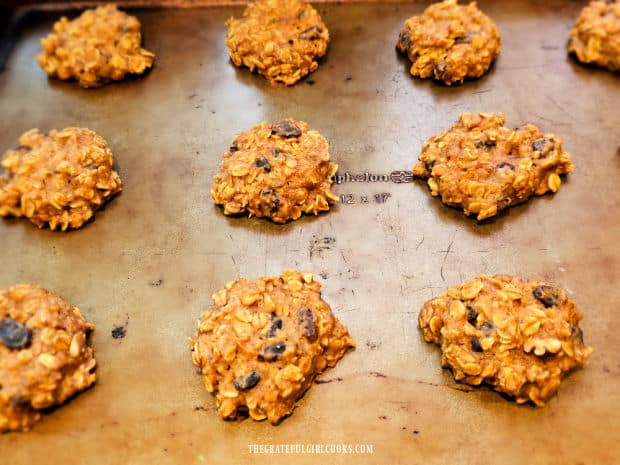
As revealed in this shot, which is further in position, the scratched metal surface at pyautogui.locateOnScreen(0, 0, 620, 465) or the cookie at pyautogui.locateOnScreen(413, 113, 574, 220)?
the cookie at pyautogui.locateOnScreen(413, 113, 574, 220)

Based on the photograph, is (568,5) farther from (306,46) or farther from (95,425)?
(95,425)

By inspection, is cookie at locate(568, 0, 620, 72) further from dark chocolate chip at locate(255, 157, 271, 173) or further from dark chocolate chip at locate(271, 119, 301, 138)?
dark chocolate chip at locate(255, 157, 271, 173)

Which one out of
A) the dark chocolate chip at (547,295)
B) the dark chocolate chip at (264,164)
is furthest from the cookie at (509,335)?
the dark chocolate chip at (264,164)

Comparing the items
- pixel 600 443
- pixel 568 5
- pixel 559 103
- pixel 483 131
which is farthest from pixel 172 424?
pixel 568 5

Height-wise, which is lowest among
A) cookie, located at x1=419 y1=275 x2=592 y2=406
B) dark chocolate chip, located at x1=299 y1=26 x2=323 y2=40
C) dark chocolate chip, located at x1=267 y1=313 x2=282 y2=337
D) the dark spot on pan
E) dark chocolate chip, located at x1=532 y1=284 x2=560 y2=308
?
the dark spot on pan

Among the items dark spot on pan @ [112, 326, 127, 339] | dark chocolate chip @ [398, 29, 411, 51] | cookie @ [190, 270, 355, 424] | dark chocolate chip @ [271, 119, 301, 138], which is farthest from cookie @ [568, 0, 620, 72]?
dark spot on pan @ [112, 326, 127, 339]

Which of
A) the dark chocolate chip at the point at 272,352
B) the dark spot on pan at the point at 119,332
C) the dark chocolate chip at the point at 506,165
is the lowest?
the dark spot on pan at the point at 119,332

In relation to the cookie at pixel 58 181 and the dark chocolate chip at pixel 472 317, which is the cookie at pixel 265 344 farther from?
the cookie at pixel 58 181
